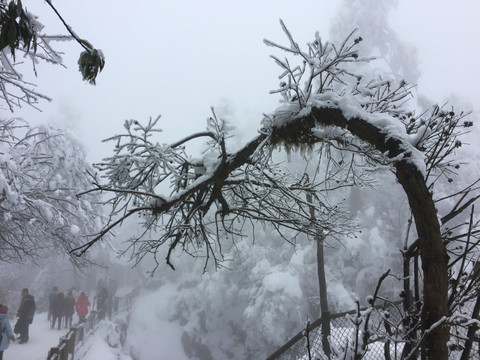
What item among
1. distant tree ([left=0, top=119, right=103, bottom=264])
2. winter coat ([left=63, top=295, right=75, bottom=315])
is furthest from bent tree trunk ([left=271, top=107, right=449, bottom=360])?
winter coat ([left=63, top=295, right=75, bottom=315])

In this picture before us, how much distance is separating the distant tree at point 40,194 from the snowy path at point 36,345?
274 centimetres

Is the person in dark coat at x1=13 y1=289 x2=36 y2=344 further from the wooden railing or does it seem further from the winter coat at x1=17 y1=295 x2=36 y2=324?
the wooden railing

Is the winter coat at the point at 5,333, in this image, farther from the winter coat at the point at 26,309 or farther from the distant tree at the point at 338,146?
the distant tree at the point at 338,146

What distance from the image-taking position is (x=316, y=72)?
2633 mm

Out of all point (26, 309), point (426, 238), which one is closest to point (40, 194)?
point (26, 309)

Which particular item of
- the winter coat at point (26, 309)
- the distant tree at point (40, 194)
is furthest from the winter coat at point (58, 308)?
the distant tree at point (40, 194)

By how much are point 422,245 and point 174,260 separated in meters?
26.9

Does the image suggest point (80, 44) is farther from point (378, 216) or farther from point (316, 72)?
point (378, 216)

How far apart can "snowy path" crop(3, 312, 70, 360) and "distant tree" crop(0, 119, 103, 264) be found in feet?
8.98

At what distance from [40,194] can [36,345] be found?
5.93m

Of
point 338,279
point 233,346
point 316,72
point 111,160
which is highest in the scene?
point 338,279

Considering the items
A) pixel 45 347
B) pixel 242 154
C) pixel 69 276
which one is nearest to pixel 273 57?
pixel 242 154

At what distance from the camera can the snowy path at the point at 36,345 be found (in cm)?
914

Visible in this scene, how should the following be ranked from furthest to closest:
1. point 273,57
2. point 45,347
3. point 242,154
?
point 45,347
point 242,154
point 273,57
